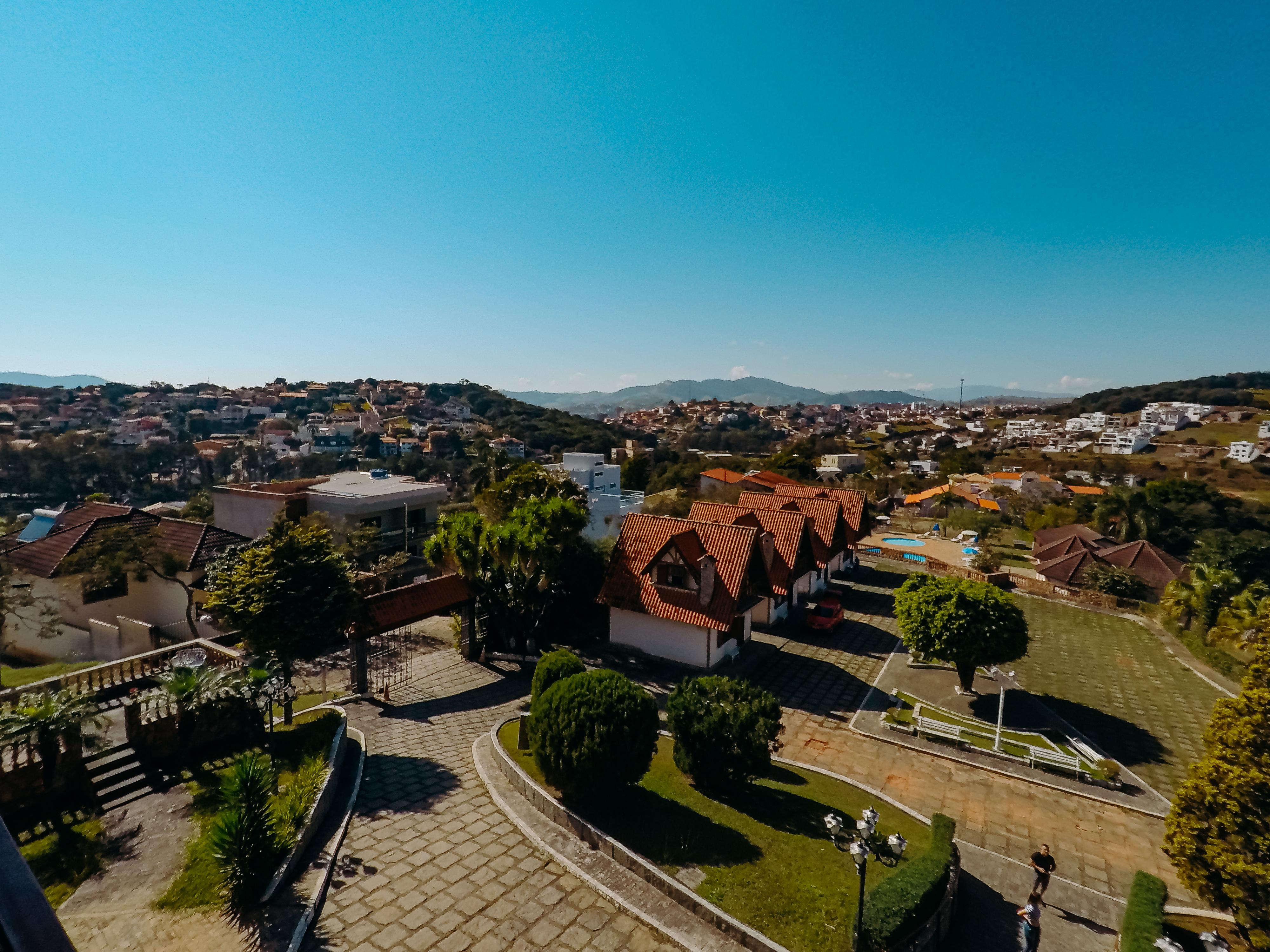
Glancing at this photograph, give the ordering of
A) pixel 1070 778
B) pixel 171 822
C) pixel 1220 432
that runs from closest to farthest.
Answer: pixel 171 822
pixel 1070 778
pixel 1220 432

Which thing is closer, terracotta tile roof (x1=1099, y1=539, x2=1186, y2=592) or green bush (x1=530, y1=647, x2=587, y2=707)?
green bush (x1=530, y1=647, x2=587, y2=707)

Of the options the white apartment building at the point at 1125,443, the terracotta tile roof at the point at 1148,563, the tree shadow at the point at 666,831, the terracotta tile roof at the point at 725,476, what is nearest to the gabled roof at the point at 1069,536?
the terracotta tile roof at the point at 1148,563

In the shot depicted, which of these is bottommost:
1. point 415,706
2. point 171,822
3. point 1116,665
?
point 1116,665

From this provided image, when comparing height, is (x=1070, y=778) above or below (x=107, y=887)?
below

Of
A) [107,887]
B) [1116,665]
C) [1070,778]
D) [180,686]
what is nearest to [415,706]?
[180,686]

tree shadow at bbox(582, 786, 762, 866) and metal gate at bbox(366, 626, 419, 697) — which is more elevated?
tree shadow at bbox(582, 786, 762, 866)

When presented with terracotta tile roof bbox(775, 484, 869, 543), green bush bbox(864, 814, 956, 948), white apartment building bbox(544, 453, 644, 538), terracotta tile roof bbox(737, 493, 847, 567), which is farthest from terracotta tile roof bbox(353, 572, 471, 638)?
terracotta tile roof bbox(775, 484, 869, 543)

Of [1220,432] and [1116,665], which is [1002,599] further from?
[1220,432]

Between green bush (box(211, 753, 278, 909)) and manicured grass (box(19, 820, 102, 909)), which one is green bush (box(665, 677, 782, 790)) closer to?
green bush (box(211, 753, 278, 909))
